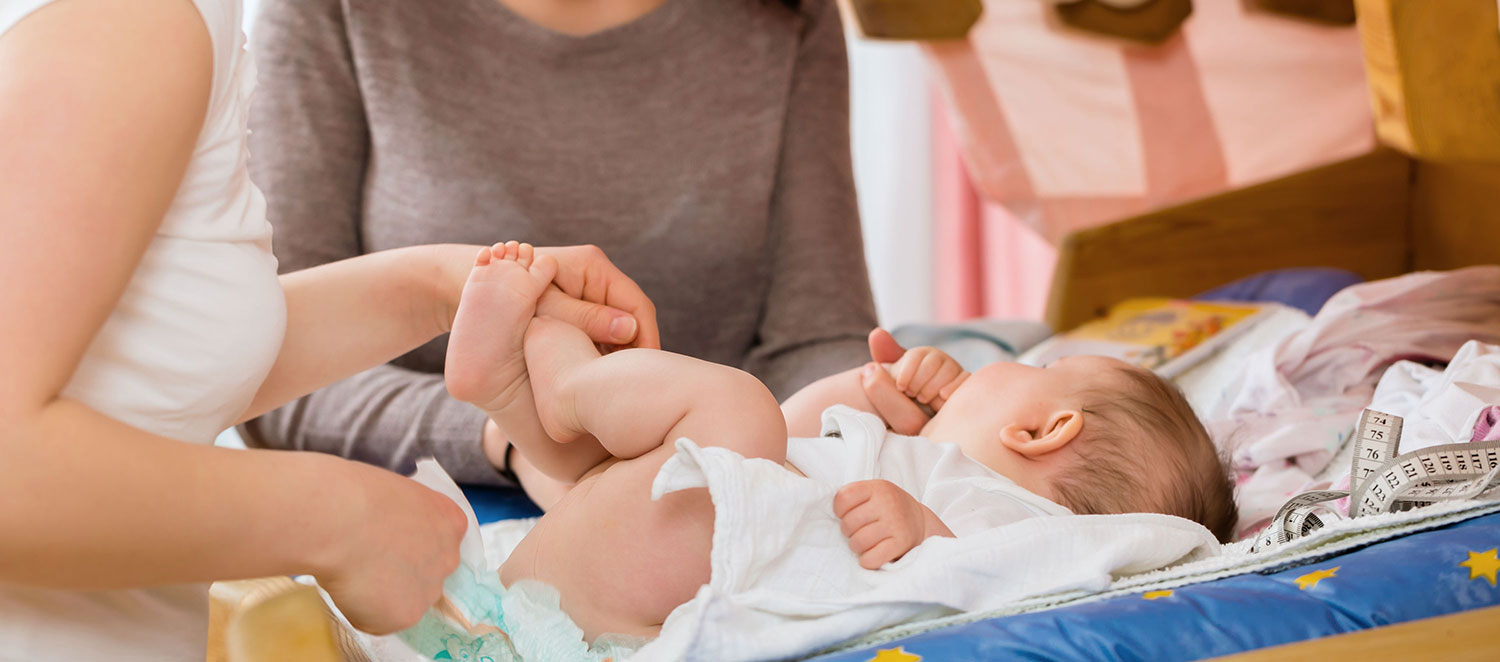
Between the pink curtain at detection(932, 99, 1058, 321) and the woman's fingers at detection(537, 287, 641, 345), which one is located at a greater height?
the woman's fingers at detection(537, 287, 641, 345)

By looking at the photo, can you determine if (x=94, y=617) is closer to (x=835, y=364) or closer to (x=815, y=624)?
(x=815, y=624)

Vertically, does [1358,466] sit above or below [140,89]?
below

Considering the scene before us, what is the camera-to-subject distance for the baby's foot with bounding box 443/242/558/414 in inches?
30.5

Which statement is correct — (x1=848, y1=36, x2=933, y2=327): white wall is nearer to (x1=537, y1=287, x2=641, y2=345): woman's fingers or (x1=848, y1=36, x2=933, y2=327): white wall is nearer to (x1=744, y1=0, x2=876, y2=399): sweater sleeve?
(x1=744, y1=0, x2=876, y2=399): sweater sleeve

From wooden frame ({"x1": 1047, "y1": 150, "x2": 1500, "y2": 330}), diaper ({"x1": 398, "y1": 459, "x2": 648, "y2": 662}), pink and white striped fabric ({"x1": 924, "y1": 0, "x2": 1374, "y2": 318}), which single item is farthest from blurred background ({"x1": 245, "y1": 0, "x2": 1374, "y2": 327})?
diaper ({"x1": 398, "y1": 459, "x2": 648, "y2": 662})

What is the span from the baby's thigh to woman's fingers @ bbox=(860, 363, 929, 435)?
39 cm

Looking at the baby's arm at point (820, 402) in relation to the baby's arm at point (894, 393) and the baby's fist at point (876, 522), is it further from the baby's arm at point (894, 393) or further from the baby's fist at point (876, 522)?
the baby's fist at point (876, 522)

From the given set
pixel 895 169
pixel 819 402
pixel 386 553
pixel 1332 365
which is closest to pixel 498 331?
pixel 386 553

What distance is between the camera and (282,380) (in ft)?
2.62

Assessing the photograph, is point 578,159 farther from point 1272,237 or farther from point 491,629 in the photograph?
point 1272,237

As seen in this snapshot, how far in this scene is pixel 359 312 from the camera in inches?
32.8

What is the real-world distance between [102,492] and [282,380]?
1.03 feet

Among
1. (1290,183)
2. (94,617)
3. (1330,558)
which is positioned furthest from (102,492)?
(1290,183)

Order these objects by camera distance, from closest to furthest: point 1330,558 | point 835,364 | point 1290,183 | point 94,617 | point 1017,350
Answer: point 94,617 → point 1330,558 → point 835,364 → point 1017,350 → point 1290,183
